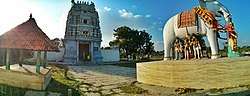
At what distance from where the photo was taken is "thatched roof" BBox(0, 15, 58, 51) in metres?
10.5

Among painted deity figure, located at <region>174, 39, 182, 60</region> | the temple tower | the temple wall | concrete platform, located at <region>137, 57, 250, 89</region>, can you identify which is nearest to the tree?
the temple wall

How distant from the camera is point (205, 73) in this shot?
1104cm

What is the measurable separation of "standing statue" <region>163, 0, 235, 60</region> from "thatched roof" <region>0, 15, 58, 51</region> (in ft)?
18.9

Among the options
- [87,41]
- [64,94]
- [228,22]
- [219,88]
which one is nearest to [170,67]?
[219,88]

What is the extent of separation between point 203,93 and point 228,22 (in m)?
3.72

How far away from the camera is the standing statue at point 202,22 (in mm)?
12453

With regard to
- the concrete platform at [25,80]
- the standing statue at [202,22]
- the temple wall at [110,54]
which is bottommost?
the concrete platform at [25,80]

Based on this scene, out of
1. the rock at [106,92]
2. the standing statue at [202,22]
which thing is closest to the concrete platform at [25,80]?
the rock at [106,92]

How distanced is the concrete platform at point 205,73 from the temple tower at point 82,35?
21173 mm

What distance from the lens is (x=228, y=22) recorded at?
40.2ft

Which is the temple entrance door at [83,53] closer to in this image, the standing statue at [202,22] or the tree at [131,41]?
the tree at [131,41]

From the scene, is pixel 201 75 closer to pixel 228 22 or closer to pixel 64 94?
pixel 228 22

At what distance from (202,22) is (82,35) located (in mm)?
21851

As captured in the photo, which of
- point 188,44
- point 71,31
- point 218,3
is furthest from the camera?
point 71,31
